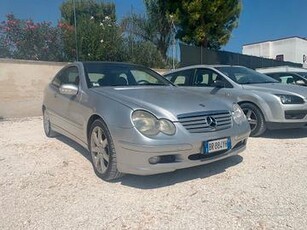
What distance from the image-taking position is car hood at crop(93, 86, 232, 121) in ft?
11.6


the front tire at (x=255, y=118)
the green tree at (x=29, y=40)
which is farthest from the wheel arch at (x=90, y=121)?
the green tree at (x=29, y=40)

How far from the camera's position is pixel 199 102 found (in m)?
3.91

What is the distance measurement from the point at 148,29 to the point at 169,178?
12.2 m

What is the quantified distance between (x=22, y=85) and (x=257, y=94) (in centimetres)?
639

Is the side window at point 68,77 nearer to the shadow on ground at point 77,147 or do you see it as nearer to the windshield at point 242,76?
the shadow on ground at point 77,147

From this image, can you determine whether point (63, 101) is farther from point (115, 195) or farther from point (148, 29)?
point (148, 29)

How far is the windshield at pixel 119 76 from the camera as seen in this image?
183 inches

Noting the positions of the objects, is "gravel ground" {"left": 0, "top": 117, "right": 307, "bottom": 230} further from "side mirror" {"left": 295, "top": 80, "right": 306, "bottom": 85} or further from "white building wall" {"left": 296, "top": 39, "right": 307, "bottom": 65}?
"white building wall" {"left": 296, "top": 39, "right": 307, "bottom": 65}

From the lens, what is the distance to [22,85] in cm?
897

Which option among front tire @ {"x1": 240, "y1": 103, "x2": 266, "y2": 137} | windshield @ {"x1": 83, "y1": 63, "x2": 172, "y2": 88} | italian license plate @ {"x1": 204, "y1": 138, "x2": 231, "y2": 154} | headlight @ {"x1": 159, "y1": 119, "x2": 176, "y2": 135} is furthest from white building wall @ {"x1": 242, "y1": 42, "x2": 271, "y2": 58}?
headlight @ {"x1": 159, "y1": 119, "x2": 176, "y2": 135}

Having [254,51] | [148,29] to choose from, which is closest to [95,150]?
[148,29]

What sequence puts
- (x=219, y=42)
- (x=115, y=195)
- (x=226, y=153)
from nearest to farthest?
(x=115, y=195), (x=226, y=153), (x=219, y=42)

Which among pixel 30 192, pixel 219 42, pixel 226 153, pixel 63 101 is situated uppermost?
pixel 219 42

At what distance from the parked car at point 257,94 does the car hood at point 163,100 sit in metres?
1.81
